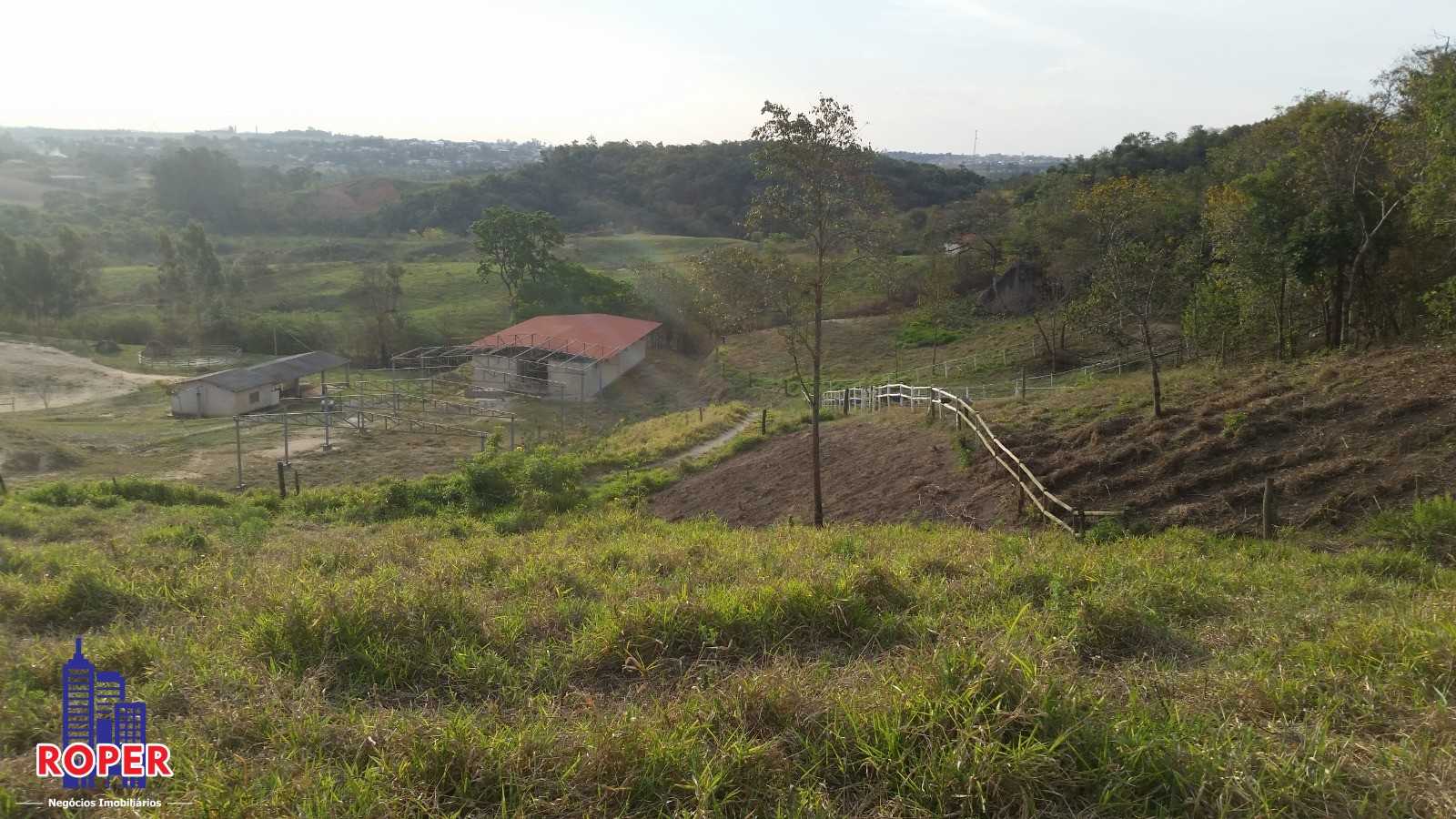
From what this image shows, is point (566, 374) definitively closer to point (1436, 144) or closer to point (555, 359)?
point (555, 359)

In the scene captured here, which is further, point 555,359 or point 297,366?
point 555,359

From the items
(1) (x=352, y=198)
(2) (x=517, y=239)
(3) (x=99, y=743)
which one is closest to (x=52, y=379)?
(2) (x=517, y=239)

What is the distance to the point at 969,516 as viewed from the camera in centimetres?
1336

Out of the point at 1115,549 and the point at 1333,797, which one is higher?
the point at 1333,797

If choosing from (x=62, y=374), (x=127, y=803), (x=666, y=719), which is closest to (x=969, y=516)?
(x=666, y=719)

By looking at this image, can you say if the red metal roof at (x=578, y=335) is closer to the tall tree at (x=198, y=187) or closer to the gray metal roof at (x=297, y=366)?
the gray metal roof at (x=297, y=366)

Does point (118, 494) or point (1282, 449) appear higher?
point (1282, 449)

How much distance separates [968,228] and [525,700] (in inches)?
1877

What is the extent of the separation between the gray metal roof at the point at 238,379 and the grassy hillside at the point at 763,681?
27.9m

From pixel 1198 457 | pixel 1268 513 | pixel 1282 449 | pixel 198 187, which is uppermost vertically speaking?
pixel 198 187

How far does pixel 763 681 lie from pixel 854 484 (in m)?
12.9

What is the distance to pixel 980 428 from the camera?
52.9 feet

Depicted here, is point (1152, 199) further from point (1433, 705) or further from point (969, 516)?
point (1433, 705)

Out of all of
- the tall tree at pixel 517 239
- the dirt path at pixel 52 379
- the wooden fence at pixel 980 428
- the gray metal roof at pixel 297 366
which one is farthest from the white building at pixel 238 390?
the wooden fence at pixel 980 428
